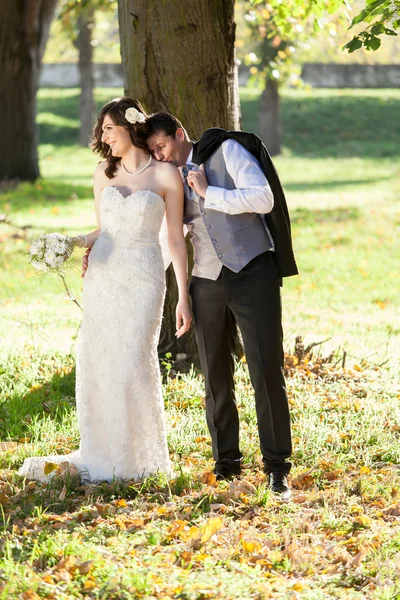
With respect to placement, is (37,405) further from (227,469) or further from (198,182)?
(198,182)

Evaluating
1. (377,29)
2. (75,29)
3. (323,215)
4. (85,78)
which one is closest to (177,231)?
(377,29)

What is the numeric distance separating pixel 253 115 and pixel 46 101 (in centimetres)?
902

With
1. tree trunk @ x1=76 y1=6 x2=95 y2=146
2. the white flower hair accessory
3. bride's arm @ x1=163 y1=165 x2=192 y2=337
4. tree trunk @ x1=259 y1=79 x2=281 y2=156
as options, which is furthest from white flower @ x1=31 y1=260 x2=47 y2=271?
tree trunk @ x1=259 y1=79 x2=281 y2=156

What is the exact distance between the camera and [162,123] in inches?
206

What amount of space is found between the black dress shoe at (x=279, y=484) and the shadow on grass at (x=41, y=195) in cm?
1349

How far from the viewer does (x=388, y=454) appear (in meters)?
6.16

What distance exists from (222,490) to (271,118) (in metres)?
28.5

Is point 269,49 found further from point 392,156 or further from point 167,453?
point 167,453

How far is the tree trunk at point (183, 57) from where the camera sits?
7371mm

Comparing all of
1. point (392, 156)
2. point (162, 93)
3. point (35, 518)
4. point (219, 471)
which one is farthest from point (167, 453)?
point (392, 156)

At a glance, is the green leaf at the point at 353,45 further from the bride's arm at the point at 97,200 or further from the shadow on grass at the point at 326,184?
the shadow on grass at the point at 326,184

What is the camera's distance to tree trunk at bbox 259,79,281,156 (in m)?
32.5

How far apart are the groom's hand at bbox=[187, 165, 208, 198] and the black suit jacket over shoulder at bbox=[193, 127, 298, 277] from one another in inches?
5.2

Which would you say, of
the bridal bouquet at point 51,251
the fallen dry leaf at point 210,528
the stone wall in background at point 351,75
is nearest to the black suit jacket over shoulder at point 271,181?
the bridal bouquet at point 51,251
